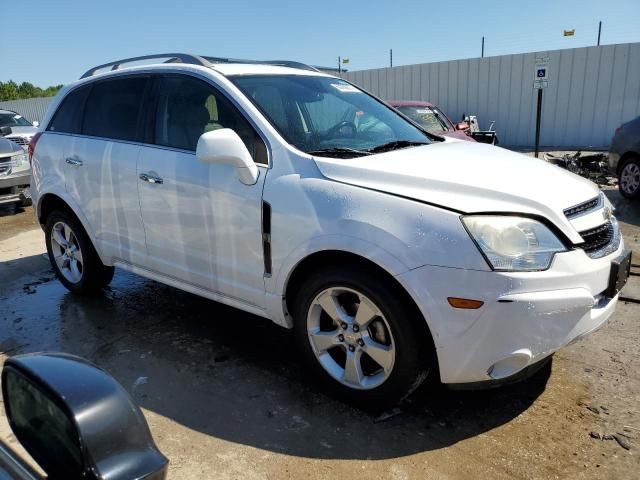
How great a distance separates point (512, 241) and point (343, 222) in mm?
793

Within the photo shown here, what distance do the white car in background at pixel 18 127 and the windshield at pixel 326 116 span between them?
1090cm

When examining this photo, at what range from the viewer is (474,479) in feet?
7.79

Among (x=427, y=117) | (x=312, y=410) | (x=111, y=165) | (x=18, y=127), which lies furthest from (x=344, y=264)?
(x=18, y=127)

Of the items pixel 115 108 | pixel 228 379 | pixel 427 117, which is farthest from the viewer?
pixel 427 117

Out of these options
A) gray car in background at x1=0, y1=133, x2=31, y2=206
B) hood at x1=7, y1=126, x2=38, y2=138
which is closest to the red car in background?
gray car in background at x1=0, y1=133, x2=31, y2=206

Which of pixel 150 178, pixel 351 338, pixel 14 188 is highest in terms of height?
pixel 150 178

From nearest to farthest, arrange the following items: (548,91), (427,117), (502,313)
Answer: (502,313), (427,117), (548,91)

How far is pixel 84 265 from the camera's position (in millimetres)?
4473

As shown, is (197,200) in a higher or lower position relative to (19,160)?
higher

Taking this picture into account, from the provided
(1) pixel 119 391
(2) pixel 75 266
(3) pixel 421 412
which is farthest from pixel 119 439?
(2) pixel 75 266

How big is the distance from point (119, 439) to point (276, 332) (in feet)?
9.43

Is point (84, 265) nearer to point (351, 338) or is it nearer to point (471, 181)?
point (351, 338)

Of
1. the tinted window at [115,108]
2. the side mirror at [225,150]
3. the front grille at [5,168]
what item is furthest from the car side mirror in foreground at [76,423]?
the front grille at [5,168]

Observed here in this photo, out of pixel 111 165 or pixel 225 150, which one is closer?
pixel 225 150
